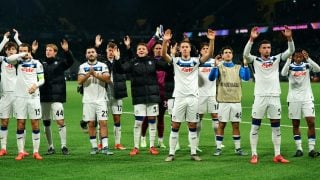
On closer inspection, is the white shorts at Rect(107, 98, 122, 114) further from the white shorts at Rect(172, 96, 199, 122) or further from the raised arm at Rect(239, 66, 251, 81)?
the raised arm at Rect(239, 66, 251, 81)

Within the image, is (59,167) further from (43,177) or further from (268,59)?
(268,59)

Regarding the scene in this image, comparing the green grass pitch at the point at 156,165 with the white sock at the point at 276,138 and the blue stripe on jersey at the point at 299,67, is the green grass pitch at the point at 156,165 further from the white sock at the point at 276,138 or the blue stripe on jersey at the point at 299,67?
the blue stripe on jersey at the point at 299,67

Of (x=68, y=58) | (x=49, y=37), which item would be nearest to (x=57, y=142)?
(x=68, y=58)

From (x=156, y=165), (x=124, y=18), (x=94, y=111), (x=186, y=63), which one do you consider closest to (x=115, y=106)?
(x=94, y=111)

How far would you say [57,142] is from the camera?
12.6 meters

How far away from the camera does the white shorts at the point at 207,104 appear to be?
11.4m

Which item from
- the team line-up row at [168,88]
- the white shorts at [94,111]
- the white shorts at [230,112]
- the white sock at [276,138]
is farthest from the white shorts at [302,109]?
the white shorts at [94,111]

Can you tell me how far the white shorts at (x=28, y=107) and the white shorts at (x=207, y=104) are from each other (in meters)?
3.41

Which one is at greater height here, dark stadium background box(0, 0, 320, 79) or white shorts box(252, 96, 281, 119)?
dark stadium background box(0, 0, 320, 79)

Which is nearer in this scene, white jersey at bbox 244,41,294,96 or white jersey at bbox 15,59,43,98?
white jersey at bbox 244,41,294,96

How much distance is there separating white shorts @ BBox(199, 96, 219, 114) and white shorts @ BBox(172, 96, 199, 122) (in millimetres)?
1500

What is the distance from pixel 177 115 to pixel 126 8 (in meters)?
57.3

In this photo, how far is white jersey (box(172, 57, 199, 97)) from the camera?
32.2 ft

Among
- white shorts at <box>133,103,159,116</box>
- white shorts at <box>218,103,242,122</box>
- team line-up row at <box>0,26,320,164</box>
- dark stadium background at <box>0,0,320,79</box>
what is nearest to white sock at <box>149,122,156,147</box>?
team line-up row at <box>0,26,320,164</box>
